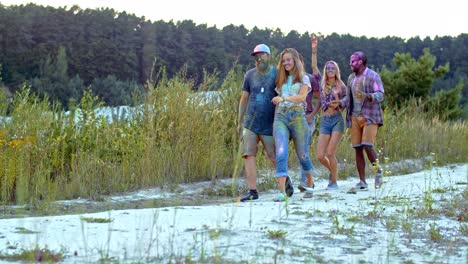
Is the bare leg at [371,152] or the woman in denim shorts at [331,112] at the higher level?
the woman in denim shorts at [331,112]

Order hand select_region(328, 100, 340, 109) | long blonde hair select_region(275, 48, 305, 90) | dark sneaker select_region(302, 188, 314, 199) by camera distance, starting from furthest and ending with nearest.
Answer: hand select_region(328, 100, 340, 109), dark sneaker select_region(302, 188, 314, 199), long blonde hair select_region(275, 48, 305, 90)

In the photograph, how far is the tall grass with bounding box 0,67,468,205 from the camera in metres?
9.66

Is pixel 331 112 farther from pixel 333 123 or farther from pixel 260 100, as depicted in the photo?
pixel 260 100

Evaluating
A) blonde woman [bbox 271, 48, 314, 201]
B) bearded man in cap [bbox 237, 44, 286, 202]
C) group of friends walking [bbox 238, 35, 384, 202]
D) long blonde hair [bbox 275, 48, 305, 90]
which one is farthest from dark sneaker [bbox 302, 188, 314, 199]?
long blonde hair [bbox 275, 48, 305, 90]

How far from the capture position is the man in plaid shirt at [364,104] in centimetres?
1013

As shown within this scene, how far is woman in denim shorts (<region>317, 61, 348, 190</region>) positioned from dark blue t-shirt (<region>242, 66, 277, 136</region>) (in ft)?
4.76

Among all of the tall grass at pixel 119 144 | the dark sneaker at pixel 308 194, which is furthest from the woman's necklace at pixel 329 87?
the dark sneaker at pixel 308 194

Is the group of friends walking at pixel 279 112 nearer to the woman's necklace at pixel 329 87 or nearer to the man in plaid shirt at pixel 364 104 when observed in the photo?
the man in plaid shirt at pixel 364 104

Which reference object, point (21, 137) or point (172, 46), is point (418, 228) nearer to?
point (21, 137)

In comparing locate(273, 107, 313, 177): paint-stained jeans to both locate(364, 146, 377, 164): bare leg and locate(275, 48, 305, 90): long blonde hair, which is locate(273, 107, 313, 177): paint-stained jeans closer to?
locate(275, 48, 305, 90): long blonde hair

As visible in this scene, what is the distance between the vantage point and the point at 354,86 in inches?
402

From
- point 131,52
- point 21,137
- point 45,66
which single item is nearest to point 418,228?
point 21,137

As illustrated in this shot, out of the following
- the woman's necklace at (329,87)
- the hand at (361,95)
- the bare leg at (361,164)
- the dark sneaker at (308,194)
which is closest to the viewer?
the dark sneaker at (308,194)

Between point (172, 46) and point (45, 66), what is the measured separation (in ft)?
36.0
